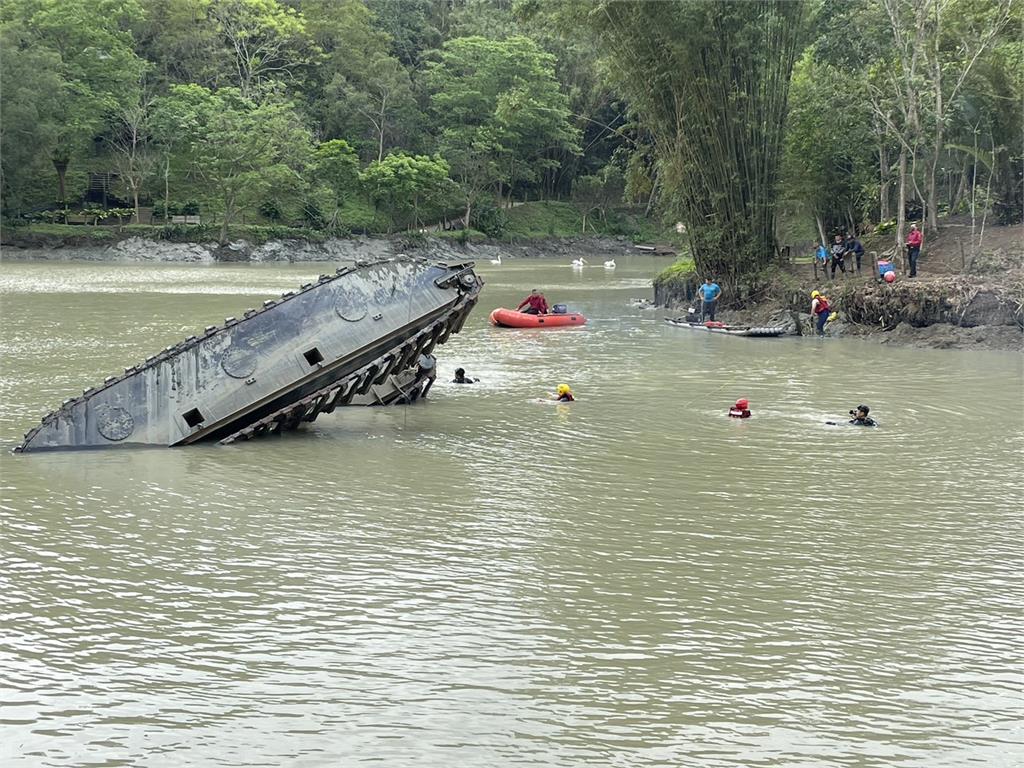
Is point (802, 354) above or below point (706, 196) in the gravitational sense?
below

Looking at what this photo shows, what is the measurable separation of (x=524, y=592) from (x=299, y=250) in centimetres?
6631

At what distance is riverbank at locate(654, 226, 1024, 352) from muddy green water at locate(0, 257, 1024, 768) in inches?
381

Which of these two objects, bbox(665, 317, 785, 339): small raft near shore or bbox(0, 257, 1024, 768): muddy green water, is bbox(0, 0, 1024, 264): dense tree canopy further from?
bbox(0, 257, 1024, 768): muddy green water

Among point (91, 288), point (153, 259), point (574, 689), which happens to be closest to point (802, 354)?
point (574, 689)

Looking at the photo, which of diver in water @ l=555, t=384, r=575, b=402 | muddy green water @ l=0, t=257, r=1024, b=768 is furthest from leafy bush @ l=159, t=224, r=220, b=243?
diver in water @ l=555, t=384, r=575, b=402

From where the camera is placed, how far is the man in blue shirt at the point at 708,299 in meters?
34.5

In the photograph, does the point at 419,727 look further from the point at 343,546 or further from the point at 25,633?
the point at 343,546

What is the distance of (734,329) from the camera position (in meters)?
31.8

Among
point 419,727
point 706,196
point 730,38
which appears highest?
point 730,38

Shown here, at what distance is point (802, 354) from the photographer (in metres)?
27.5

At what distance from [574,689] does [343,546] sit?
12.5ft

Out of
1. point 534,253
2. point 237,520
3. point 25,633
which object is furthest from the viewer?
point 534,253

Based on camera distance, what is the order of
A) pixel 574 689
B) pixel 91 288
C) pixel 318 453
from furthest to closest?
pixel 91 288 → pixel 318 453 → pixel 574 689

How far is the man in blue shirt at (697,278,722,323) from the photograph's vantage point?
34500 millimetres
